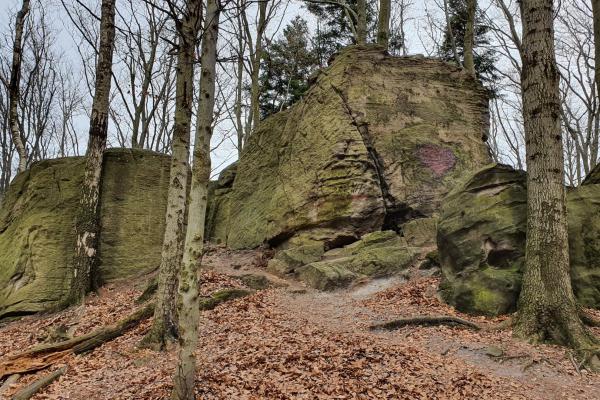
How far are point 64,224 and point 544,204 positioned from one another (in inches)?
446

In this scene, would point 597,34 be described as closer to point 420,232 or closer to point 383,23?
point 420,232

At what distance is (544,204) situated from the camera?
704 centimetres

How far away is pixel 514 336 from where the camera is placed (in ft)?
21.9

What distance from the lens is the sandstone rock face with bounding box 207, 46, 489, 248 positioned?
12898 millimetres

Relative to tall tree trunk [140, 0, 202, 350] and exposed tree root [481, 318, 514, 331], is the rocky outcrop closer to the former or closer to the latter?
exposed tree root [481, 318, 514, 331]

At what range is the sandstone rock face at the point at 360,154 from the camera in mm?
12898

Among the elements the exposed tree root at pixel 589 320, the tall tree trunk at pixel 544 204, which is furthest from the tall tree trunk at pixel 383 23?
the exposed tree root at pixel 589 320

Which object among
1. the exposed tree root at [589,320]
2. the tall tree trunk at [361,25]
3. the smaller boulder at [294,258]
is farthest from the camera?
the tall tree trunk at [361,25]

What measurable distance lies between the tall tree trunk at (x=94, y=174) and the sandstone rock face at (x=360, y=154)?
5.14 meters

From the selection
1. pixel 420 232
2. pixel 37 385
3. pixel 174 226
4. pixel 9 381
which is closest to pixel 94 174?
pixel 174 226

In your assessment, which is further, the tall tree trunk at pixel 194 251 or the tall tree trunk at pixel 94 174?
the tall tree trunk at pixel 94 174

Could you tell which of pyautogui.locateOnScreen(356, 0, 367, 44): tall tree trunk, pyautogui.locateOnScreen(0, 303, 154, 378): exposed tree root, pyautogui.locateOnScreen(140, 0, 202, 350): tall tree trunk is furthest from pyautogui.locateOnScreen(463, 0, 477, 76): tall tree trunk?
pyautogui.locateOnScreen(0, 303, 154, 378): exposed tree root

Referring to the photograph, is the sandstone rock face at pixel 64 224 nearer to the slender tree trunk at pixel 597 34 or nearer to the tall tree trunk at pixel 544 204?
the tall tree trunk at pixel 544 204

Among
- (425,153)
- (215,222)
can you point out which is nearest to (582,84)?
(425,153)
